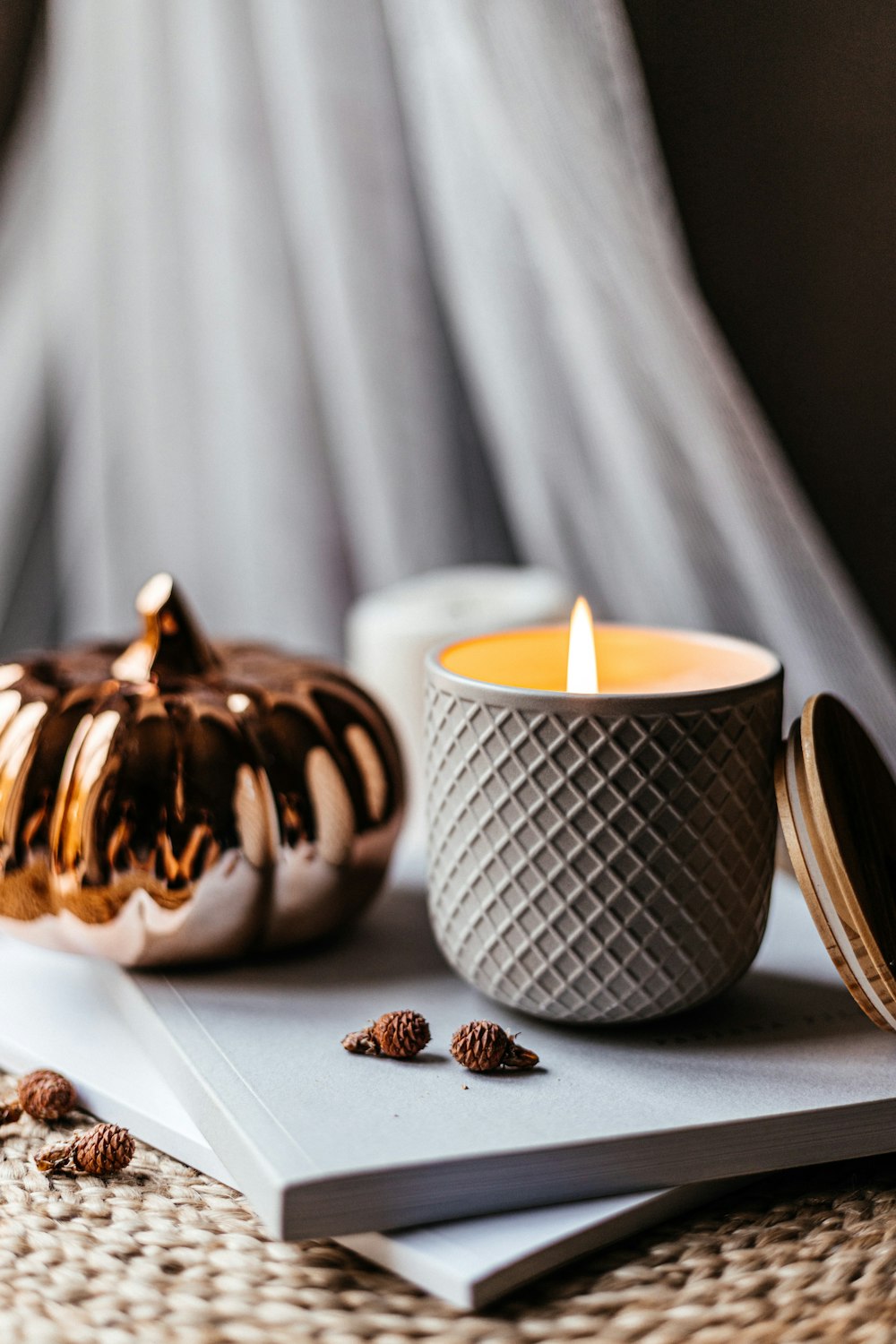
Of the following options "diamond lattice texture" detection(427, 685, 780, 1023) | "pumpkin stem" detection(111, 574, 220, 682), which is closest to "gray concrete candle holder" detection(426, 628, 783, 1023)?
"diamond lattice texture" detection(427, 685, 780, 1023)

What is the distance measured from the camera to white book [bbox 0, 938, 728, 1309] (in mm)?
401

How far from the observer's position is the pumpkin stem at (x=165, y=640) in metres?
0.59

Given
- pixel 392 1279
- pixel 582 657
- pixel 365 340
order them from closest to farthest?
pixel 392 1279, pixel 582 657, pixel 365 340

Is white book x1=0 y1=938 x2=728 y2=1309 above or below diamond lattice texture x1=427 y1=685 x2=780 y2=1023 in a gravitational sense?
below

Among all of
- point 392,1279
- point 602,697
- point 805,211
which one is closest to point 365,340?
point 805,211

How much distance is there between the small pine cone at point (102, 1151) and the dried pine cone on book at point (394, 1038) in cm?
8

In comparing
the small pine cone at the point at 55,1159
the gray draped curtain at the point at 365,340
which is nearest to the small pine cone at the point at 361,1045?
the small pine cone at the point at 55,1159

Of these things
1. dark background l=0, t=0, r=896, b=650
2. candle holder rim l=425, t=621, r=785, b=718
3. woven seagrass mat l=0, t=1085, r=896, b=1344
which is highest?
dark background l=0, t=0, r=896, b=650

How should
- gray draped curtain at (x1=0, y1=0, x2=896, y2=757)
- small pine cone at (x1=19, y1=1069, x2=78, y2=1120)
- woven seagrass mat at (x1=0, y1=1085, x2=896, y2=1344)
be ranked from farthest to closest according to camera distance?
gray draped curtain at (x1=0, y1=0, x2=896, y2=757)
small pine cone at (x1=19, y1=1069, x2=78, y2=1120)
woven seagrass mat at (x1=0, y1=1085, x2=896, y2=1344)

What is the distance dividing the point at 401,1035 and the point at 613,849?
10 centimetres

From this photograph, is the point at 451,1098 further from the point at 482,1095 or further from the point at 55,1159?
the point at 55,1159

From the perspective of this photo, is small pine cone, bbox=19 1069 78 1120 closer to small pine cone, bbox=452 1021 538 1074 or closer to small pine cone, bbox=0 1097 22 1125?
small pine cone, bbox=0 1097 22 1125

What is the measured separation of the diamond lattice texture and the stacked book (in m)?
0.03

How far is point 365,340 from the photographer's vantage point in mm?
883
